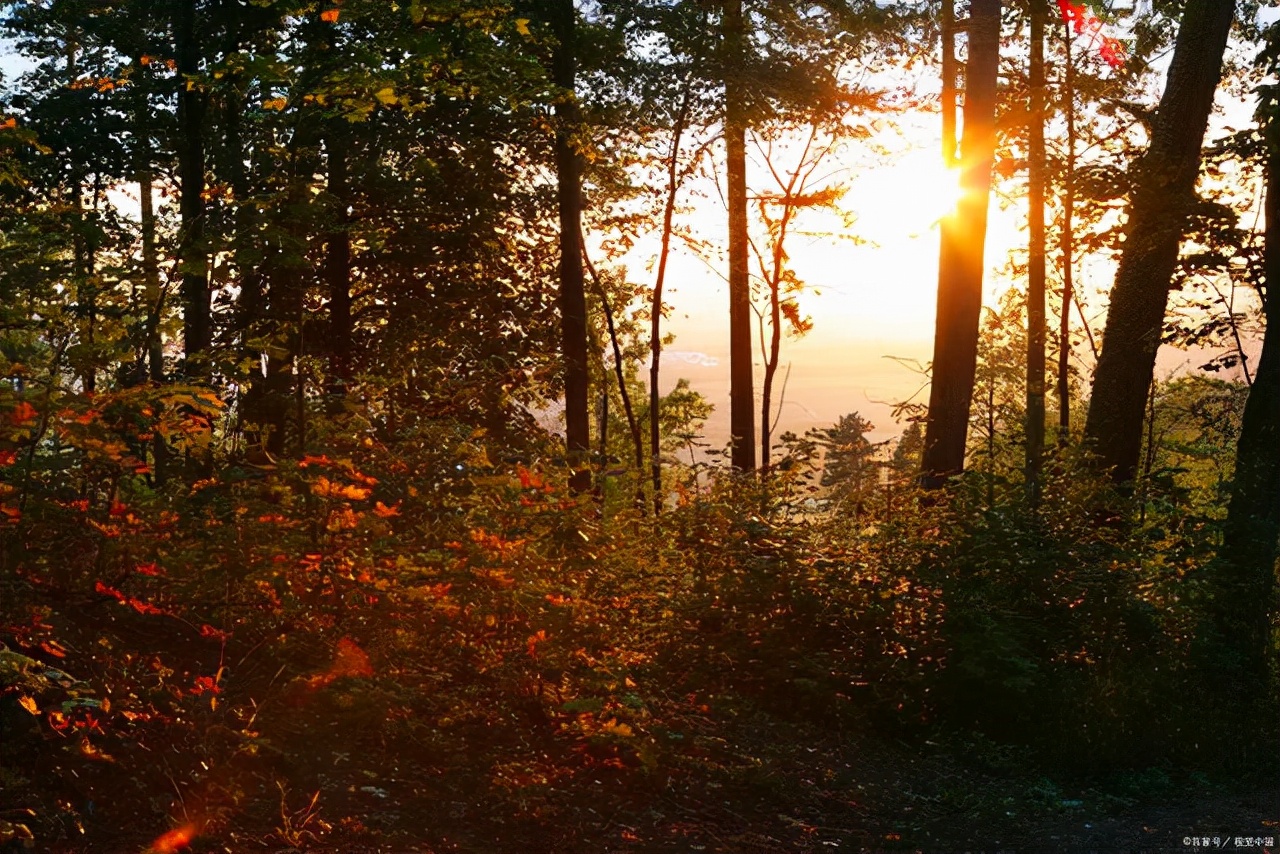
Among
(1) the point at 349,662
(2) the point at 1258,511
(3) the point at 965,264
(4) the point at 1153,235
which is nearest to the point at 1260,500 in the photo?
(2) the point at 1258,511

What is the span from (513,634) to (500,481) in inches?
39.9

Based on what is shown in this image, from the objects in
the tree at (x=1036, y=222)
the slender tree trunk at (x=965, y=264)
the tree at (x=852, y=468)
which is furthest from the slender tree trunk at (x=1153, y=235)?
the tree at (x=1036, y=222)

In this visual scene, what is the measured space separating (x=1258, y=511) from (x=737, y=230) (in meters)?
10.4

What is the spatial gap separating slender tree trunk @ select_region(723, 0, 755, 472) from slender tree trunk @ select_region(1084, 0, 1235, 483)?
6.32 m

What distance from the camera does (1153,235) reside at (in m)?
12.0

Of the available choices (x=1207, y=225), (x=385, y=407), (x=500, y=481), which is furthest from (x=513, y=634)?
(x=1207, y=225)

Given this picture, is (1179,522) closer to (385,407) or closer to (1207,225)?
(1207,225)

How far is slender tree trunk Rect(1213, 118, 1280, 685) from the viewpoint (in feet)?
33.8

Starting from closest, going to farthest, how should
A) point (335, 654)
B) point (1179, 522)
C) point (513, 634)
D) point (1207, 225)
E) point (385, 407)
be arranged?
1. point (335, 654)
2. point (513, 634)
3. point (385, 407)
4. point (1179, 522)
5. point (1207, 225)

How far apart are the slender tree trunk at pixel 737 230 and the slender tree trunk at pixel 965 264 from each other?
17.8ft

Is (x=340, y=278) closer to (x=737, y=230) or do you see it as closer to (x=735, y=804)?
(x=737, y=230)

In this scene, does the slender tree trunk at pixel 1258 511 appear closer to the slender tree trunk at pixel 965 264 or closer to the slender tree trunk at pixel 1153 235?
the slender tree trunk at pixel 1153 235

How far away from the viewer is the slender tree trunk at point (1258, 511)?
405 inches

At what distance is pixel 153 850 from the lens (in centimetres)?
430
